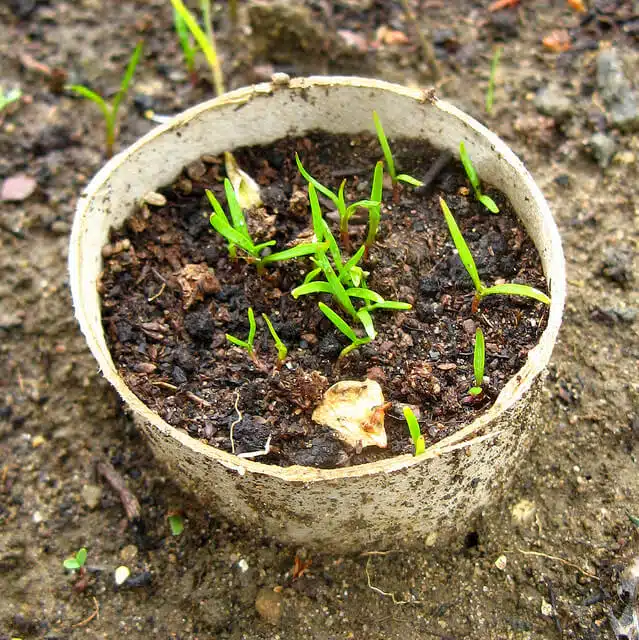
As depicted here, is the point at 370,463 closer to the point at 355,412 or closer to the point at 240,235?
the point at 355,412

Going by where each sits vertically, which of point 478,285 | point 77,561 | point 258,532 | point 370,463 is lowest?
point 77,561

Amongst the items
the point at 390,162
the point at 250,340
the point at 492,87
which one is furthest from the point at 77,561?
the point at 492,87

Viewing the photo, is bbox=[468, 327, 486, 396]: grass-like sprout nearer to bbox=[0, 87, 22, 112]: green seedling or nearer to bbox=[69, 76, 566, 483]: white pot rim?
bbox=[69, 76, 566, 483]: white pot rim

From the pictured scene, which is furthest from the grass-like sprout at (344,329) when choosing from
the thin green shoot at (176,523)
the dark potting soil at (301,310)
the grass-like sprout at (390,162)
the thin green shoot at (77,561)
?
the thin green shoot at (77,561)

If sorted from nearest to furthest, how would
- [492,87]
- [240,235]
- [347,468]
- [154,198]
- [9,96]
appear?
[347,468] → [240,235] → [154,198] → [492,87] → [9,96]

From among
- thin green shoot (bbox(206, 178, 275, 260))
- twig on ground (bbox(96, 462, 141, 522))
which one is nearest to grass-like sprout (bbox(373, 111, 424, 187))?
thin green shoot (bbox(206, 178, 275, 260))
